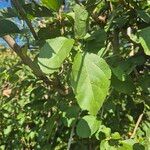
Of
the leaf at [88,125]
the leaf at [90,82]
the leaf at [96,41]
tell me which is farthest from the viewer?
the leaf at [88,125]

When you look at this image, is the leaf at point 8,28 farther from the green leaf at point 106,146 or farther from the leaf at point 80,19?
the green leaf at point 106,146

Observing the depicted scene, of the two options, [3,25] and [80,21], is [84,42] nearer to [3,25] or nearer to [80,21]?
[80,21]

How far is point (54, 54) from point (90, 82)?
93mm

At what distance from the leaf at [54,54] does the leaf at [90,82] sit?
32 mm

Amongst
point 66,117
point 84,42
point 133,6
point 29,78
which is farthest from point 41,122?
point 84,42

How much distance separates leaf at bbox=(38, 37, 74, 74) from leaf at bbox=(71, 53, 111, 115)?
0.03 metres

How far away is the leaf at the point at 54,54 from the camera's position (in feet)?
3.05

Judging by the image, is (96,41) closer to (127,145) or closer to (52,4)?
(52,4)

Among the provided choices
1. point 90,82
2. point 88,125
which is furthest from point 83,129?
point 90,82

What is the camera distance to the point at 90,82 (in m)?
0.93

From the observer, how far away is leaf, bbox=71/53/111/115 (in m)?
0.92

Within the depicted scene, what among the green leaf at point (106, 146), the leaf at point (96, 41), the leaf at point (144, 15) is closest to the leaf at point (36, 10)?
the leaf at point (96, 41)

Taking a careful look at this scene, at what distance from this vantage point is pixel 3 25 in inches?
42.1

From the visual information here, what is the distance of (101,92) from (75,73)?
65 millimetres
